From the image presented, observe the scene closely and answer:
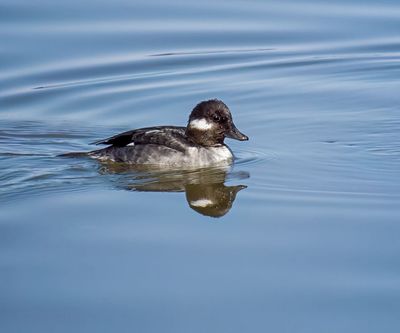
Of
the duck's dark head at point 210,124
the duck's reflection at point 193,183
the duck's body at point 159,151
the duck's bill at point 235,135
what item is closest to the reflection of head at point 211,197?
the duck's reflection at point 193,183

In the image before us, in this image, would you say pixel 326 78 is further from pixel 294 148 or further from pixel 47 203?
pixel 47 203

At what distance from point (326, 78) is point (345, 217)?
6734 millimetres

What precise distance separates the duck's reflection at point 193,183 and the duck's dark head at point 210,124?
0.61m

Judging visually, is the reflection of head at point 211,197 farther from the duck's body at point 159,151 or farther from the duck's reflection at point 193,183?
the duck's body at point 159,151

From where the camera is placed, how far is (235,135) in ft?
47.1

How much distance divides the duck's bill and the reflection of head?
3.75 ft

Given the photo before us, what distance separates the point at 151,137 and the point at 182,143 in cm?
46

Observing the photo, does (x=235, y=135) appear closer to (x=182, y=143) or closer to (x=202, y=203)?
(x=182, y=143)

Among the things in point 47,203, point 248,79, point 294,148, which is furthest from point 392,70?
point 47,203

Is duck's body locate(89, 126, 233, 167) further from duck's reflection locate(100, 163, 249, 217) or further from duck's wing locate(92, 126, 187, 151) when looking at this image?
duck's reflection locate(100, 163, 249, 217)

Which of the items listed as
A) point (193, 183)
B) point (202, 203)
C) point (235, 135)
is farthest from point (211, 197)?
point (235, 135)

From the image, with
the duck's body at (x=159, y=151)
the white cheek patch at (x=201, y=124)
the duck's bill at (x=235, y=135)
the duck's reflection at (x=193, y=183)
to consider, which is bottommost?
the duck's reflection at (x=193, y=183)

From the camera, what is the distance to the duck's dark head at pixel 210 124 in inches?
564

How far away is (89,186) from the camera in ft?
42.1
